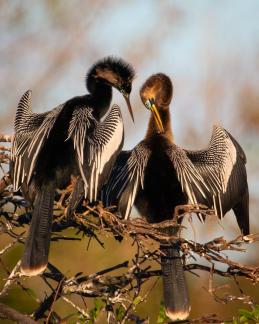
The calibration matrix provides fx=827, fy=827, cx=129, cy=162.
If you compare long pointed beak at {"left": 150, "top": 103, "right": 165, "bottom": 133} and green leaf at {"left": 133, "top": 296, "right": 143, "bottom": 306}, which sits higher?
long pointed beak at {"left": 150, "top": 103, "right": 165, "bottom": 133}

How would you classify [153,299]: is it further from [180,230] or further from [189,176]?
[180,230]

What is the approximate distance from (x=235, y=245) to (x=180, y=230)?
37 cm

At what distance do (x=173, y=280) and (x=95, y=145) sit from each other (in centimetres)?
86

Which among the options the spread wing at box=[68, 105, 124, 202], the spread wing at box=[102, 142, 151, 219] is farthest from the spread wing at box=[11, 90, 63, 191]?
the spread wing at box=[102, 142, 151, 219]

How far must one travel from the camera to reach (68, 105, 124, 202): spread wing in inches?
173

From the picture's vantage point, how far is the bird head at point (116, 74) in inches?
217

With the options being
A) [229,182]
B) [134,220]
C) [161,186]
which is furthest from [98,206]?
[229,182]

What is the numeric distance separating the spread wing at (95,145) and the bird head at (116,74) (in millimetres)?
689

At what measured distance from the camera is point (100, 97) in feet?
17.9

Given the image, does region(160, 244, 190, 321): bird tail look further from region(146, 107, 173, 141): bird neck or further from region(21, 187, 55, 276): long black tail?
region(146, 107, 173, 141): bird neck

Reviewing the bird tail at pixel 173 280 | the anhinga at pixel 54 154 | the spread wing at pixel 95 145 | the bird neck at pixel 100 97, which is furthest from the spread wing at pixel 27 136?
the bird tail at pixel 173 280

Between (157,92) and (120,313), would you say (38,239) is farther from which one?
(157,92)

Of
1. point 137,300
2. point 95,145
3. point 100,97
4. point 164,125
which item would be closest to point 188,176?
point 95,145

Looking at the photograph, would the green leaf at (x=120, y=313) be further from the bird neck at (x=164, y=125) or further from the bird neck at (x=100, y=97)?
the bird neck at (x=164, y=125)
